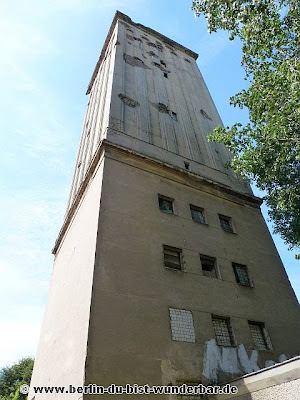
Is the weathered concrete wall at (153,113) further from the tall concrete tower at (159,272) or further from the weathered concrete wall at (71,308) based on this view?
the weathered concrete wall at (71,308)

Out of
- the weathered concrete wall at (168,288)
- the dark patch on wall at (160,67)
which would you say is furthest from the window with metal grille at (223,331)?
the dark patch on wall at (160,67)

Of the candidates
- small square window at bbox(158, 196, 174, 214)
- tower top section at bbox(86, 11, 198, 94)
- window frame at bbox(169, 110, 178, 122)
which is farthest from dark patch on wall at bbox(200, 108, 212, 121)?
tower top section at bbox(86, 11, 198, 94)

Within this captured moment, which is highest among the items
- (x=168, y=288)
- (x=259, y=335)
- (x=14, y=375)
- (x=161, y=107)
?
(x=161, y=107)

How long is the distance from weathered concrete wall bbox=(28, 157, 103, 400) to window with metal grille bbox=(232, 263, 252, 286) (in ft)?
21.1

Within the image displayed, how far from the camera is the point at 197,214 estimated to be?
565 inches

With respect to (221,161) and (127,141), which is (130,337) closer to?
(127,141)

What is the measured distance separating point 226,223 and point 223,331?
5910 millimetres

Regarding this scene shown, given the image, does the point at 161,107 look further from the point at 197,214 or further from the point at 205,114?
the point at 197,214

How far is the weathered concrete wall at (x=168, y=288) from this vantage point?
8.50 meters

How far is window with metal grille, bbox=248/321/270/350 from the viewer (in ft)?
35.8

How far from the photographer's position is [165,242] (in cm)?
1175

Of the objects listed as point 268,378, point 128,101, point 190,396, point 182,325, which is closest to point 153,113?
point 128,101

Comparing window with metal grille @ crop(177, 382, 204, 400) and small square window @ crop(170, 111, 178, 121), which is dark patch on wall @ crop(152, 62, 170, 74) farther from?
window with metal grille @ crop(177, 382, 204, 400)

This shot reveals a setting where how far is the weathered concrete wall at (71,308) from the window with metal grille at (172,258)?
9.65 feet
